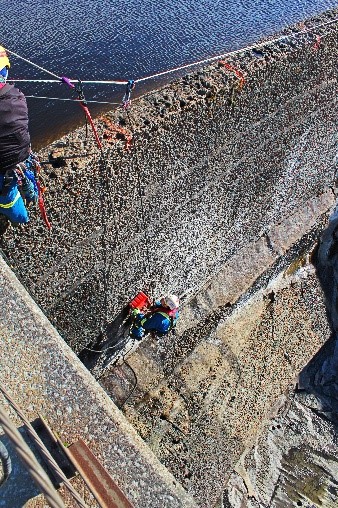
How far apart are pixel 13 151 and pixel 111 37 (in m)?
5.08

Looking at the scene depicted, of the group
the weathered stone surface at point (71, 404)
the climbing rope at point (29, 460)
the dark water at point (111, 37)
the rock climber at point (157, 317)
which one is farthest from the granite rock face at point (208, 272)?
the dark water at point (111, 37)

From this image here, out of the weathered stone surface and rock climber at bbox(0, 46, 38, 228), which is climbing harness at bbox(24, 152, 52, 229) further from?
the weathered stone surface

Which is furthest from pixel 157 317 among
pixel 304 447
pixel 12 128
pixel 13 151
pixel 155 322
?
pixel 304 447

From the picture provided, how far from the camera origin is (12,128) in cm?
252

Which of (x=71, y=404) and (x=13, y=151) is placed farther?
(x=13, y=151)

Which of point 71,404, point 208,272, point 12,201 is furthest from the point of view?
point 208,272

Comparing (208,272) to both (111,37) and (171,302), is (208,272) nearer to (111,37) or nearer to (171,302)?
(171,302)

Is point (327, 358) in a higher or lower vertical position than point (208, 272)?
lower

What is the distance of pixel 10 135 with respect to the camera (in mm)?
2535

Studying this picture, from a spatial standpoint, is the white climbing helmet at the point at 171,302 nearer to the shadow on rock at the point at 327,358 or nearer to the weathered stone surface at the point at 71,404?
the weathered stone surface at the point at 71,404

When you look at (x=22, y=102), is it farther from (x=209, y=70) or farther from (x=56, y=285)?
(x=209, y=70)

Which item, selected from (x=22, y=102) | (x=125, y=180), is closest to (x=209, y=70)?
(x=125, y=180)

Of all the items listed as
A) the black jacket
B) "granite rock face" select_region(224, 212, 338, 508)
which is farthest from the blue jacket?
"granite rock face" select_region(224, 212, 338, 508)

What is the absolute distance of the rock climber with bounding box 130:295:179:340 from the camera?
15.2 ft
